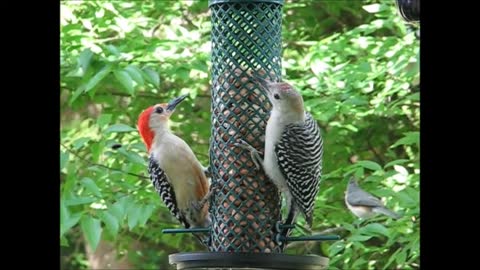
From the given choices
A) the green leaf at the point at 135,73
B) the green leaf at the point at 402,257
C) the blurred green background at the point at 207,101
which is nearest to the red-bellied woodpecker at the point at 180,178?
the blurred green background at the point at 207,101

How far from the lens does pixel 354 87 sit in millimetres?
5367

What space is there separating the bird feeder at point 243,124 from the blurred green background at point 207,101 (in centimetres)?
143

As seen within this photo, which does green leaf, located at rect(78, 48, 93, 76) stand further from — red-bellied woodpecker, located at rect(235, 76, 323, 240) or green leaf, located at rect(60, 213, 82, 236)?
red-bellied woodpecker, located at rect(235, 76, 323, 240)

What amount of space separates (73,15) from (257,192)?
3082 mm

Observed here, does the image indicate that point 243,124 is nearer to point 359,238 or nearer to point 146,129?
point 146,129

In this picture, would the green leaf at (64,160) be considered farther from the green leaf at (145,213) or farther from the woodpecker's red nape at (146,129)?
the woodpecker's red nape at (146,129)

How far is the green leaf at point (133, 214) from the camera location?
4.74 meters

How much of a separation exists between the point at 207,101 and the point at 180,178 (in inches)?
135

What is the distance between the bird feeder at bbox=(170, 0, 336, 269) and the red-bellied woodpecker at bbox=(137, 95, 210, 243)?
0.30 ft

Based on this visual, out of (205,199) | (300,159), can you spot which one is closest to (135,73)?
(205,199)

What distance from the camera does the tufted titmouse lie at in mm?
4977

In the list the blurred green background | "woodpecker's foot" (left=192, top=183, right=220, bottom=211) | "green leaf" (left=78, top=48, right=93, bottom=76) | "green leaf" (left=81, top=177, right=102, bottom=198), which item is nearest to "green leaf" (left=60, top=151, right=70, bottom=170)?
the blurred green background
